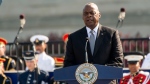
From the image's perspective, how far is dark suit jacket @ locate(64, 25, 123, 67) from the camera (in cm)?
916

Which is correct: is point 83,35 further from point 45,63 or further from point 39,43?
point 39,43

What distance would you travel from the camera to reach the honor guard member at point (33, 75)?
526 inches

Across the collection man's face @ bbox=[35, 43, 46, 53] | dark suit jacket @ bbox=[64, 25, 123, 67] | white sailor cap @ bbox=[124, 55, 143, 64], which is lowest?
white sailor cap @ bbox=[124, 55, 143, 64]

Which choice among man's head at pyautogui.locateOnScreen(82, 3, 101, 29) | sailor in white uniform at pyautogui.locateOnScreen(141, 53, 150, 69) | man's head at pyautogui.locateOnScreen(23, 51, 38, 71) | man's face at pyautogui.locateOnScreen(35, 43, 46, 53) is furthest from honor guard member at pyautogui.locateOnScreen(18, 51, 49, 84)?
man's head at pyautogui.locateOnScreen(82, 3, 101, 29)

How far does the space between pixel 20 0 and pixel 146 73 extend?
1138 cm

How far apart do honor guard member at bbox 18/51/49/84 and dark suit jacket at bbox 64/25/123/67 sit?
4124 mm

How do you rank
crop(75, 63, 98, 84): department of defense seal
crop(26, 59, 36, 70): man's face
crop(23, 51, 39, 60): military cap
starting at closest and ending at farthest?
crop(75, 63, 98, 84): department of defense seal
crop(26, 59, 36, 70): man's face
crop(23, 51, 39, 60): military cap

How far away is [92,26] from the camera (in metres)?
9.12

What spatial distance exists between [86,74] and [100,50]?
1.84 feet

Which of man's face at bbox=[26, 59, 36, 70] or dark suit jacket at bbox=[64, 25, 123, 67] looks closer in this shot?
dark suit jacket at bbox=[64, 25, 123, 67]

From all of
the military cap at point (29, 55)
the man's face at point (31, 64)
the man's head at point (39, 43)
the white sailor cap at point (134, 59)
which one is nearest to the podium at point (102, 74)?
the white sailor cap at point (134, 59)

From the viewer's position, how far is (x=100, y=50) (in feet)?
30.1

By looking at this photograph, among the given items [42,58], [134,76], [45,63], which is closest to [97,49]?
[134,76]

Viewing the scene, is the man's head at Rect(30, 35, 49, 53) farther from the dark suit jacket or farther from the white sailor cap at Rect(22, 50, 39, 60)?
the dark suit jacket
